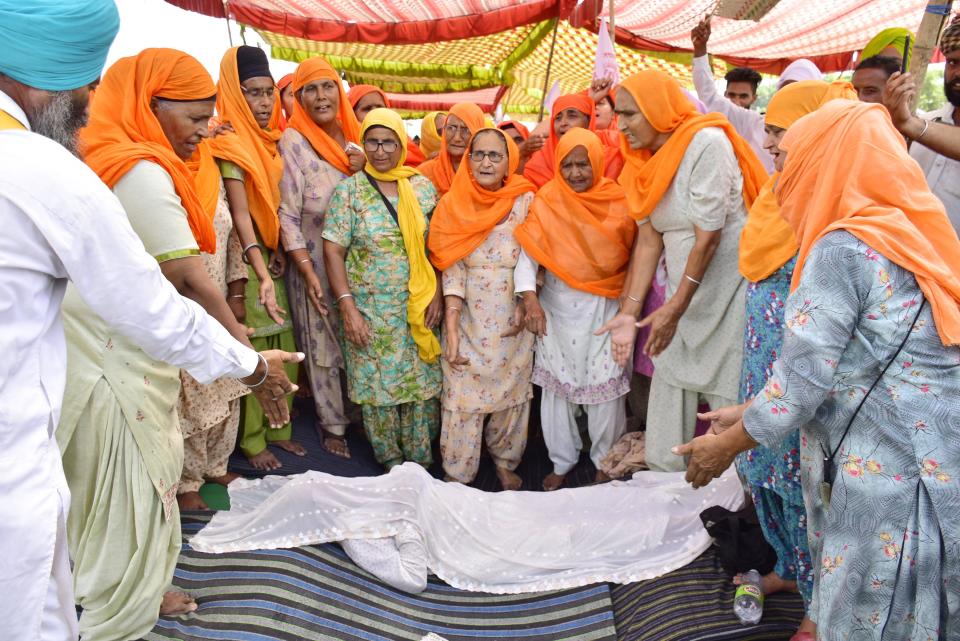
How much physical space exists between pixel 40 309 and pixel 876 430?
1.74m

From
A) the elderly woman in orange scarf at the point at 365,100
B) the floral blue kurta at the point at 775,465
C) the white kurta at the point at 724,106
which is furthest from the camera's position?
the elderly woman in orange scarf at the point at 365,100

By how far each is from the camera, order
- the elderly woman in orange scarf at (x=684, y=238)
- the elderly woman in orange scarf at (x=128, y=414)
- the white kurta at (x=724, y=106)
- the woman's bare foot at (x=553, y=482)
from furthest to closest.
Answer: the white kurta at (x=724, y=106), the woman's bare foot at (x=553, y=482), the elderly woman in orange scarf at (x=684, y=238), the elderly woman in orange scarf at (x=128, y=414)

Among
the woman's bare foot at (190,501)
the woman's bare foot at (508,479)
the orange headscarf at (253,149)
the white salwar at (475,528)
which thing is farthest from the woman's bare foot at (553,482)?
the orange headscarf at (253,149)

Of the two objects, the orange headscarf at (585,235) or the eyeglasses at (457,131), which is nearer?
the orange headscarf at (585,235)

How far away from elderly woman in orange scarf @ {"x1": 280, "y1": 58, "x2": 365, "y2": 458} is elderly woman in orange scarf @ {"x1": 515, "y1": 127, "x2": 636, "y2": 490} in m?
1.06

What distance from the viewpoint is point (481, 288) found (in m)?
3.58

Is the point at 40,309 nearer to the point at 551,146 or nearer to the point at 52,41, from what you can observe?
the point at 52,41

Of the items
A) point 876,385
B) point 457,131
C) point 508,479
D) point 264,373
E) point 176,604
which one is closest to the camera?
point 876,385

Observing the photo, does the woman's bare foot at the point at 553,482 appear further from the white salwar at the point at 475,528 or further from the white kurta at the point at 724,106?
the white kurta at the point at 724,106

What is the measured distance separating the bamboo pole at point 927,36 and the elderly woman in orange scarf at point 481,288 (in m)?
1.76

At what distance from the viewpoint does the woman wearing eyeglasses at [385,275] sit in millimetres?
3510

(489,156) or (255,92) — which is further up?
(255,92)

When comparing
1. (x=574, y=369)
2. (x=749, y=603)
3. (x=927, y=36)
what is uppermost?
(x=927, y=36)

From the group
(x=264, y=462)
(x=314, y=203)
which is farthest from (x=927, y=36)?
(x=264, y=462)
